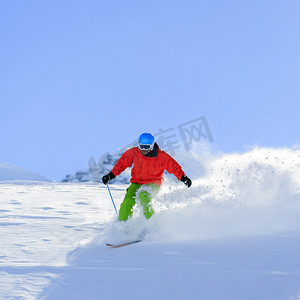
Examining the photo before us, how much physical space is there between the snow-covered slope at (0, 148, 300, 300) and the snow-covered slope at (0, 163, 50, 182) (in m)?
18.2

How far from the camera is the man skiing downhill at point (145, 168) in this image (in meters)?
5.97

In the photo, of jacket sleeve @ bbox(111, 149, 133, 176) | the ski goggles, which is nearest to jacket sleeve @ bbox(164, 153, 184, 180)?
the ski goggles

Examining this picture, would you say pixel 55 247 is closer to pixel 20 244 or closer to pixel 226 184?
pixel 20 244

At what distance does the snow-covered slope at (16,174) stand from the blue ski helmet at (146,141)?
21.6 m

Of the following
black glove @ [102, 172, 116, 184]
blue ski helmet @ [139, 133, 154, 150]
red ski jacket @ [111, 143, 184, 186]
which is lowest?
black glove @ [102, 172, 116, 184]

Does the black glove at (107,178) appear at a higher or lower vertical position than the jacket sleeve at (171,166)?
lower

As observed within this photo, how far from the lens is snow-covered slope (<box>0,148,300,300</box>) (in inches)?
110

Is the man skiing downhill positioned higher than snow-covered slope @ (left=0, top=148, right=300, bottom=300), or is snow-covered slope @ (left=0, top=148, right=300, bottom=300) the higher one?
the man skiing downhill

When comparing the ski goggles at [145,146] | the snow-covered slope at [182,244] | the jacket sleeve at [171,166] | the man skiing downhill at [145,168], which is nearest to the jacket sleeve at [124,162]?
the man skiing downhill at [145,168]

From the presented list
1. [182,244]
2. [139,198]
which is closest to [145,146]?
[139,198]

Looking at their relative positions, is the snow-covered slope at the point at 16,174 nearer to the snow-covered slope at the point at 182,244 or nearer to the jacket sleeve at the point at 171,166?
the snow-covered slope at the point at 182,244

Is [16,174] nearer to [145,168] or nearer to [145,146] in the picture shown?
[145,168]

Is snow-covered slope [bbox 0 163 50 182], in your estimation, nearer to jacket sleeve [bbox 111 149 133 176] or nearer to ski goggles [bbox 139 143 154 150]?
jacket sleeve [bbox 111 149 133 176]

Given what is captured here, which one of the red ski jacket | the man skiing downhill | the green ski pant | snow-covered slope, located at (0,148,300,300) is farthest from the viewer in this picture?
the red ski jacket
